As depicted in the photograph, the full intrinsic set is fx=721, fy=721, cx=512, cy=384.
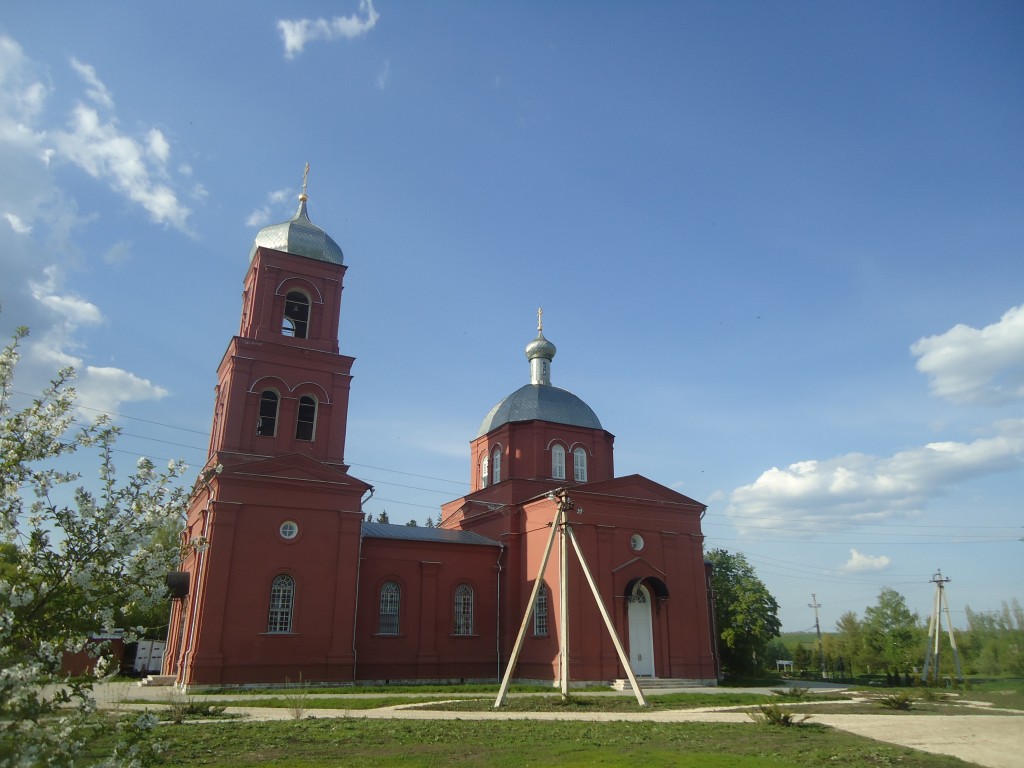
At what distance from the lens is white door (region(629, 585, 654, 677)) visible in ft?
86.2

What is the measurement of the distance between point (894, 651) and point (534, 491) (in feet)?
91.0

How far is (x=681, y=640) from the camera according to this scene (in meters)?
27.1

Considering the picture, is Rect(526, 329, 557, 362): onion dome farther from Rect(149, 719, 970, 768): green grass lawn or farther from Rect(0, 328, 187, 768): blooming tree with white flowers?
Rect(0, 328, 187, 768): blooming tree with white flowers

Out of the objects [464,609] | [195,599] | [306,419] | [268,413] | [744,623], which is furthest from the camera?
[744,623]

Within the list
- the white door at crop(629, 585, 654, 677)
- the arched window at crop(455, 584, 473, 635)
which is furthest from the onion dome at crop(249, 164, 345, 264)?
the white door at crop(629, 585, 654, 677)

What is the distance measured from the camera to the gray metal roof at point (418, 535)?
27.0 meters

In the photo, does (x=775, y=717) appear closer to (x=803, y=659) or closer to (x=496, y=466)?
(x=496, y=466)

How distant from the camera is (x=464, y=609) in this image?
27.6 metres

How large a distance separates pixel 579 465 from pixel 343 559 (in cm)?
1168

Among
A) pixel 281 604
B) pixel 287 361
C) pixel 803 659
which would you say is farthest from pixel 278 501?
pixel 803 659

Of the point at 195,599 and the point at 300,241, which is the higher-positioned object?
the point at 300,241

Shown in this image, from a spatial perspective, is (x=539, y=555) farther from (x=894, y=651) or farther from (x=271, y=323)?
(x=894, y=651)

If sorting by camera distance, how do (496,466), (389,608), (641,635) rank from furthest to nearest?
(496,466) < (641,635) < (389,608)

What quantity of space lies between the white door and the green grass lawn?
12.5 metres
